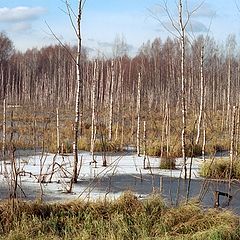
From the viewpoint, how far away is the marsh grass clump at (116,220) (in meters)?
6.12

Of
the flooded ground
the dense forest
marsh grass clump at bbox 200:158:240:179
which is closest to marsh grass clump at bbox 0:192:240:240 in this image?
the flooded ground

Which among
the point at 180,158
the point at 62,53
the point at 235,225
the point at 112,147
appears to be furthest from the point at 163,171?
the point at 62,53

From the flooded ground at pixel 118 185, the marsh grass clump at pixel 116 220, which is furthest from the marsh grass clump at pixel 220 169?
the marsh grass clump at pixel 116 220

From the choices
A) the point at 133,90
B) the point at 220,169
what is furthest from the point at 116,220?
the point at 133,90

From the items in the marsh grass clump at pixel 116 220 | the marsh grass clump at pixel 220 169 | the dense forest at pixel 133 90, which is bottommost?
the marsh grass clump at pixel 116 220

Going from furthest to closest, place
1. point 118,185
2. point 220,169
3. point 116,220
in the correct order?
1. point 220,169
2. point 118,185
3. point 116,220

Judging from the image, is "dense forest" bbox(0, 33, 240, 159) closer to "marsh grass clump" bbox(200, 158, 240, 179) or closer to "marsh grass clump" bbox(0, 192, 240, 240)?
"marsh grass clump" bbox(200, 158, 240, 179)

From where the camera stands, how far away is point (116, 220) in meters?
6.54

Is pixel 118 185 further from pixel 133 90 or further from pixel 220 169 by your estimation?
pixel 133 90

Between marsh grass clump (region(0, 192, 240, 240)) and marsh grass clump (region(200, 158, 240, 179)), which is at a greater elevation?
marsh grass clump (region(200, 158, 240, 179))

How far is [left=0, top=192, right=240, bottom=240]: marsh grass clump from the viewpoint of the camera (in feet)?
20.1

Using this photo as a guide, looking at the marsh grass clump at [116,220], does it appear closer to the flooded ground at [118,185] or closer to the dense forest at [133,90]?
the flooded ground at [118,185]

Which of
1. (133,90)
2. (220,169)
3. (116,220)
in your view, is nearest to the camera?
(116,220)

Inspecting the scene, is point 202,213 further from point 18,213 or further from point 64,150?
point 64,150
